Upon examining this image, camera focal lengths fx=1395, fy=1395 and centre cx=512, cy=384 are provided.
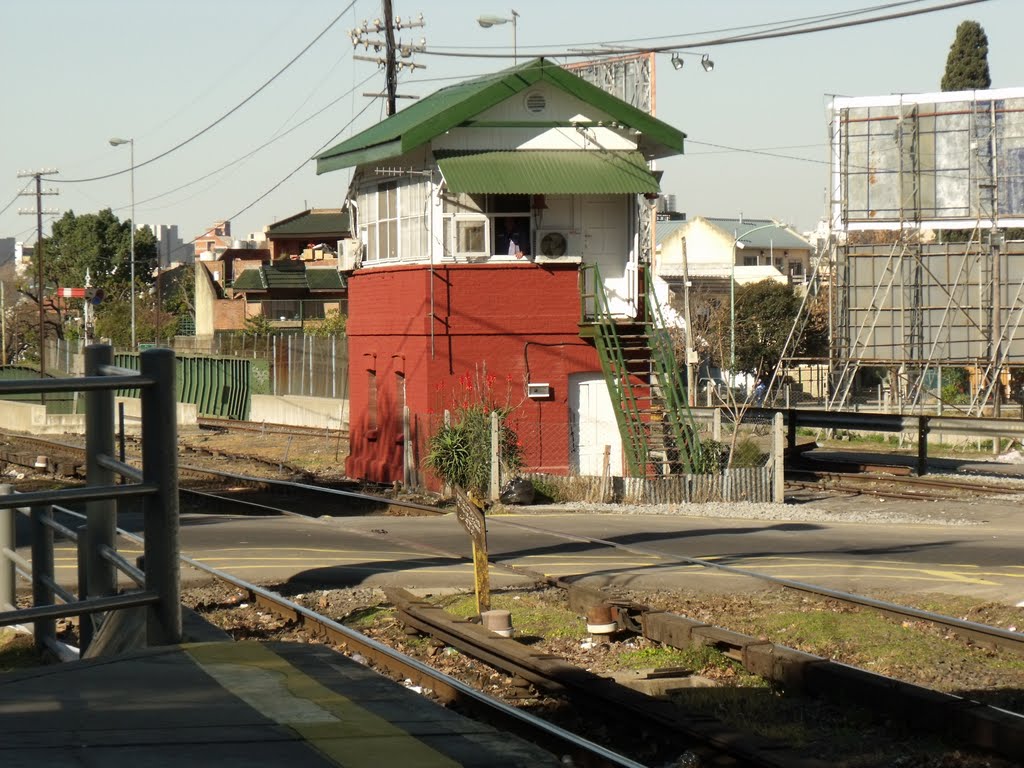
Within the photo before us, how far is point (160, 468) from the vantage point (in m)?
5.45

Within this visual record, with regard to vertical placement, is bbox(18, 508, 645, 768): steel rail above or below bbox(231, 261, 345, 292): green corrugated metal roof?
below

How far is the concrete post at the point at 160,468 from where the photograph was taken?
17.8 feet

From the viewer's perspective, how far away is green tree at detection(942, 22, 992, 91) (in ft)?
229

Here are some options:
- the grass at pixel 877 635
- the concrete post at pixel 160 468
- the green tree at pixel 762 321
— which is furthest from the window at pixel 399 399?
the green tree at pixel 762 321

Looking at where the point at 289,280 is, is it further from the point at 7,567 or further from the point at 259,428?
the point at 7,567

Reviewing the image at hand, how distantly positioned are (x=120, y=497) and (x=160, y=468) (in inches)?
7.6

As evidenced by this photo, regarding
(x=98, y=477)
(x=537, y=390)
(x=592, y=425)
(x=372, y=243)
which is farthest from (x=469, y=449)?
(x=98, y=477)

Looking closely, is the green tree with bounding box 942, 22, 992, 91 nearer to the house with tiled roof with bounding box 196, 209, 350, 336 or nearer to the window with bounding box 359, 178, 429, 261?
the house with tiled roof with bounding box 196, 209, 350, 336

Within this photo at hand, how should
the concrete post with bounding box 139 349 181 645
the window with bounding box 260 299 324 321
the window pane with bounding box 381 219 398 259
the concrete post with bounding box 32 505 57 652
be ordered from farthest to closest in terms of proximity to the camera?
the window with bounding box 260 299 324 321
the window pane with bounding box 381 219 398 259
the concrete post with bounding box 32 505 57 652
the concrete post with bounding box 139 349 181 645

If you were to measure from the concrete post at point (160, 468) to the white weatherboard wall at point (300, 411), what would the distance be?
127 ft

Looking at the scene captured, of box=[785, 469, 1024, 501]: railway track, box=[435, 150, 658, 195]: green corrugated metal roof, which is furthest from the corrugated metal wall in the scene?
box=[785, 469, 1024, 501]: railway track

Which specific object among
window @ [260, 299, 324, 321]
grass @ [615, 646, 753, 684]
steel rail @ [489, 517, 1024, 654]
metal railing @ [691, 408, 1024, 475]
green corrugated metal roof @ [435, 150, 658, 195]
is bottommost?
grass @ [615, 646, 753, 684]

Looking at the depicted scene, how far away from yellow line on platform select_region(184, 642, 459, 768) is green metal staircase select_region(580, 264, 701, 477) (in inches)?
742

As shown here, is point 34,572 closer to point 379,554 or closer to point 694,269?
point 379,554
